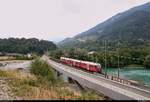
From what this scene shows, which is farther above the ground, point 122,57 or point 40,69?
point 122,57

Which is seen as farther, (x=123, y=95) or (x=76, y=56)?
(x=76, y=56)

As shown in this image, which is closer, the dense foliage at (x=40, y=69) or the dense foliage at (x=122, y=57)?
the dense foliage at (x=40, y=69)

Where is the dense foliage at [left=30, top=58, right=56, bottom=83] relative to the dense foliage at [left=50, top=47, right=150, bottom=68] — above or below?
below

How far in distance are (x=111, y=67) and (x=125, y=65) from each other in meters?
6.83

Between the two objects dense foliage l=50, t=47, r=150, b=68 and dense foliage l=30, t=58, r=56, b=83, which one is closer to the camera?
dense foliage l=30, t=58, r=56, b=83

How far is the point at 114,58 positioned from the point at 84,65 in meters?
85.6

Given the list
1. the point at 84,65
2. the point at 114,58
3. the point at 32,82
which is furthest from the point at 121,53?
the point at 32,82

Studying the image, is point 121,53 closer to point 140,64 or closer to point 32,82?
point 140,64

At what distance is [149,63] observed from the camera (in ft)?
526

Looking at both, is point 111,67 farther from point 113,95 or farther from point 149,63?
point 113,95

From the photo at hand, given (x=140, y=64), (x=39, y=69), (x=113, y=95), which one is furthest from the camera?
(x=140, y=64)

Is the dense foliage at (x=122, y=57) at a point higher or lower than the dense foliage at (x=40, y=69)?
higher

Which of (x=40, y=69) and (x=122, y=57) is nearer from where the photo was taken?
(x=40, y=69)

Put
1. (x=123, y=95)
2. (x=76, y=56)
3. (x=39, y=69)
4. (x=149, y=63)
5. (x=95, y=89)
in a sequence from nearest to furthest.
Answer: (x=123, y=95) < (x=95, y=89) < (x=39, y=69) < (x=149, y=63) < (x=76, y=56)
